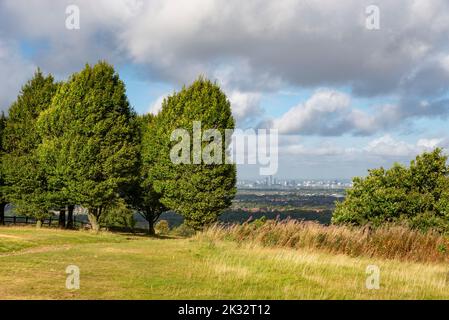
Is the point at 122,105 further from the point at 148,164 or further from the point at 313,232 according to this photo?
the point at 313,232

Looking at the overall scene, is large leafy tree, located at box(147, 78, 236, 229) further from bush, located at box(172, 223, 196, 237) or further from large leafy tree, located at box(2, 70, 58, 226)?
large leafy tree, located at box(2, 70, 58, 226)

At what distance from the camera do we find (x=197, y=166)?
132 feet

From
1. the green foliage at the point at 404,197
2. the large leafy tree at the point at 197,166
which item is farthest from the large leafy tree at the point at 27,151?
the green foliage at the point at 404,197

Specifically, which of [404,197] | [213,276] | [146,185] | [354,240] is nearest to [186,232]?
[146,185]

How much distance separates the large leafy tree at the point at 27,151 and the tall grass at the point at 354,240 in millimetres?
26547

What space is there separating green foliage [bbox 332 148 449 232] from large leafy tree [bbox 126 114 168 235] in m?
21.8

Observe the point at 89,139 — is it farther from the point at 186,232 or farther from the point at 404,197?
the point at 186,232

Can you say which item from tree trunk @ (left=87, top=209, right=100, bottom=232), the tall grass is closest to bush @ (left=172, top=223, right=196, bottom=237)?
tree trunk @ (left=87, top=209, right=100, bottom=232)

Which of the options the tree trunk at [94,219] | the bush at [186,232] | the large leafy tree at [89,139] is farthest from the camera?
the bush at [186,232]

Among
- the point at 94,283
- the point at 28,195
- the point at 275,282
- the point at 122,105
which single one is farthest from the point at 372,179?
the point at 28,195

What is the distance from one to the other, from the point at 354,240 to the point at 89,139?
83.7 ft

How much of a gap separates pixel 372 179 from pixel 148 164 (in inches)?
944

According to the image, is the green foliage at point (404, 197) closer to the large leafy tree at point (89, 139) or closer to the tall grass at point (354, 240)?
the tall grass at point (354, 240)

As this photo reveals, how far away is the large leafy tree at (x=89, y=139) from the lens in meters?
39.2
